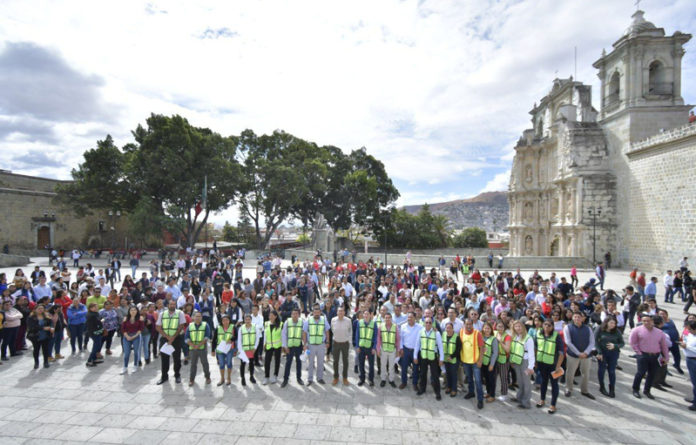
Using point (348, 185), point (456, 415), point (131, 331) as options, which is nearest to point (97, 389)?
point (131, 331)

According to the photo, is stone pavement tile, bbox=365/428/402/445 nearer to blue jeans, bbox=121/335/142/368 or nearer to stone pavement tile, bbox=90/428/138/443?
stone pavement tile, bbox=90/428/138/443

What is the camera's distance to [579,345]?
584 centimetres

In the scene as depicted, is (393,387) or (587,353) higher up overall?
(587,353)

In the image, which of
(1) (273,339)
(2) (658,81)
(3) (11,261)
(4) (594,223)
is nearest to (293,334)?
(1) (273,339)

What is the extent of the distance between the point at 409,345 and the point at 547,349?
2214 mm

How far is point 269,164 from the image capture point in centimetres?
3397

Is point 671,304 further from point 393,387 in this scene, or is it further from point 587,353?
point 393,387

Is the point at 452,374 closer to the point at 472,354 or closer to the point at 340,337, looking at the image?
the point at 472,354

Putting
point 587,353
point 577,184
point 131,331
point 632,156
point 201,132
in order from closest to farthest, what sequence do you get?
point 587,353 → point 131,331 → point 632,156 → point 577,184 → point 201,132

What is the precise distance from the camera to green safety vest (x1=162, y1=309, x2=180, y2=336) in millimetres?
6626

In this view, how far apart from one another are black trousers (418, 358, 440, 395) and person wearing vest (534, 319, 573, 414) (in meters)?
1.60

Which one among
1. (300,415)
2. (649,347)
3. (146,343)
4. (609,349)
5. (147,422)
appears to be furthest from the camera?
(146,343)

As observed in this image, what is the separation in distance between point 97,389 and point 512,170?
3767 centimetres

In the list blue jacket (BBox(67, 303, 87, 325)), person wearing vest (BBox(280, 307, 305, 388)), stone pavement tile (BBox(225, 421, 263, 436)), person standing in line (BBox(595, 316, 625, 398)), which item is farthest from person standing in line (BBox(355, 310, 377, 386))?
blue jacket (BBox(67, 303, 87, 325))
